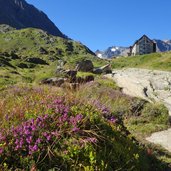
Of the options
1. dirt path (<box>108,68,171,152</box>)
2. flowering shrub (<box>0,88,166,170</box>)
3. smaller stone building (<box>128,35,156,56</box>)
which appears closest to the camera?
flowering shrub (<box>0,88,166,170</box>)

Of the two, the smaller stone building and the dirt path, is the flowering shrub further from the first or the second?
the smaller stone building

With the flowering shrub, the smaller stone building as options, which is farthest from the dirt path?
the smaller stone building

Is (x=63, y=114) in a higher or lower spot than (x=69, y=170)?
higher

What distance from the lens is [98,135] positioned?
772 centimetres

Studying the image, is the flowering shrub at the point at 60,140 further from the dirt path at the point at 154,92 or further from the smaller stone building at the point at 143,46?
the smaller stone building at the point at 143,46

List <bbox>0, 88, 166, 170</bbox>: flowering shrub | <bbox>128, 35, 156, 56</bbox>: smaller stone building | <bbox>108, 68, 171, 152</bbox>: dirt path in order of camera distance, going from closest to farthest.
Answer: <bbox>0, 88, 166, 170</bbox>: flowering shrub, <bbox>108, 68, 171, 152</bbox>: dirt path, <bbox>128, 35, 156, 56</bbox>: smaller stone building

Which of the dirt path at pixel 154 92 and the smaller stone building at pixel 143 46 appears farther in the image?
the smaller stone building at pixel 143 46

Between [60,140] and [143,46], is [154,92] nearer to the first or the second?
[60,140]

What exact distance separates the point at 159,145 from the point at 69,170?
568cm

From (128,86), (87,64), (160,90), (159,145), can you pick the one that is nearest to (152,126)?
(159,145)

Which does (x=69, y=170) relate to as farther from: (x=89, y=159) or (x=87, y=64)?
(x=87, y=64)

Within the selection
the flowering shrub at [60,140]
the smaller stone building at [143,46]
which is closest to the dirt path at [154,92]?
the flowering shrub at [60,140]

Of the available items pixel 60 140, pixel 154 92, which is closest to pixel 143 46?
pixel 154 92

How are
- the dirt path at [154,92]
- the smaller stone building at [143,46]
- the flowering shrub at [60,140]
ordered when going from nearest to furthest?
the flowering shrub at [60,140]
the dirt path at [154,92]
the smaller stone building at [143,46]
